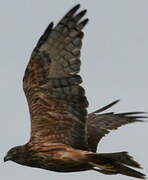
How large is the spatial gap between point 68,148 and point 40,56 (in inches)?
60.8

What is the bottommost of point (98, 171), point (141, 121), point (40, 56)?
point (98, 171)

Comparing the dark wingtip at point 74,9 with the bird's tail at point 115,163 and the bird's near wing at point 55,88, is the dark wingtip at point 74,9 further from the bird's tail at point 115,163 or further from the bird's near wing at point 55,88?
the bird's tail at point 115,163

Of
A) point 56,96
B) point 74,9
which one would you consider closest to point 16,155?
point 56,96

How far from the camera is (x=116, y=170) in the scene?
12617 millimetres

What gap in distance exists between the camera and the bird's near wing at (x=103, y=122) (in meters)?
14.7

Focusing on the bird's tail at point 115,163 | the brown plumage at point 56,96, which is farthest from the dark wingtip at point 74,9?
the bird's tail at point 115,163

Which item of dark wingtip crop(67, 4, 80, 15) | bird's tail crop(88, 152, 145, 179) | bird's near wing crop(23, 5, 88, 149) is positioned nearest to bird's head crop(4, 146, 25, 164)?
bird's near wing crop(23, 5, 88, 149)

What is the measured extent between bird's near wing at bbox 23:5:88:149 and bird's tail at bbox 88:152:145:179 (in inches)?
21.6

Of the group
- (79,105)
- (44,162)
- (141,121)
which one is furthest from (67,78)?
(141,121)

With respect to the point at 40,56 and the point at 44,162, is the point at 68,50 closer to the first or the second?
the point at 40,56

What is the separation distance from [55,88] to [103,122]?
2.53m

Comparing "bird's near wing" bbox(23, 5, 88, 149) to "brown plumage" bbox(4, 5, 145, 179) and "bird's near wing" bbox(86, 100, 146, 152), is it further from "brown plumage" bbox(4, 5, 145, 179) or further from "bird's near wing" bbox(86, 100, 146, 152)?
"bird's near wing" bbox(86, 100, 146, 152)

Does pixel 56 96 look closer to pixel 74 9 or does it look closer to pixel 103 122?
pixel 74 9

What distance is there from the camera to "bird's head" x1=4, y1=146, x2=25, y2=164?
43.4ft
